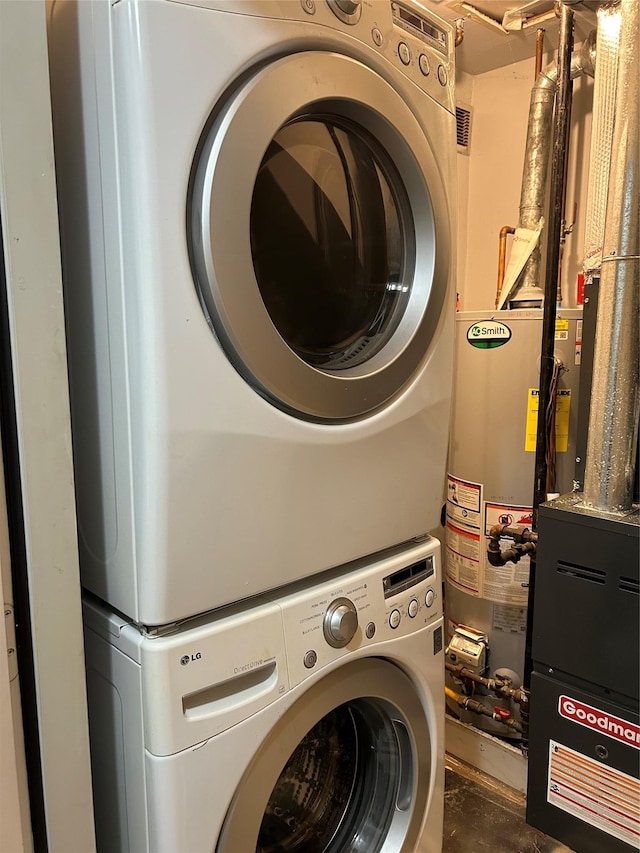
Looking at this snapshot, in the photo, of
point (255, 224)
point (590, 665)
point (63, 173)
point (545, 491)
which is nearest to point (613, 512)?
point (590, 665)

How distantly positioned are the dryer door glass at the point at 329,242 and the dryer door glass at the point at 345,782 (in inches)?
27.0

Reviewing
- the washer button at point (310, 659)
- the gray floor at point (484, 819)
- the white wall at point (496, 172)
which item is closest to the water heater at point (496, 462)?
the gray floor at point (484, 819)

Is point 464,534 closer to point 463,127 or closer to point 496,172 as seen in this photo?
point 496,172

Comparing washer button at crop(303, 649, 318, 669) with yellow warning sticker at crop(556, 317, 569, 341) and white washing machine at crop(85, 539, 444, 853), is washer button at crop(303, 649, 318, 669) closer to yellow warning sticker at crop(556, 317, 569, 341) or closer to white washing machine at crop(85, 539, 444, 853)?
white washing machine at crop(85, 539, 444, 853)

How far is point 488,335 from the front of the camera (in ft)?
A: 5.18

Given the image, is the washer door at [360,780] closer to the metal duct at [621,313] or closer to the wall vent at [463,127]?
the metal duct at [621,313]

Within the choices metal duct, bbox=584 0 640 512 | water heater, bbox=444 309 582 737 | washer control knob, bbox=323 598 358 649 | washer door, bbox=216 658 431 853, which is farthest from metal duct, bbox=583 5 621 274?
washer door, bbox=216 658 431 853

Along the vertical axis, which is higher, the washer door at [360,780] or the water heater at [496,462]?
the water heater at [496,462]

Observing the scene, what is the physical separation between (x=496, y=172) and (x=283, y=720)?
5.69 feet

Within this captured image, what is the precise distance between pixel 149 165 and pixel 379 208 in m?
0.45

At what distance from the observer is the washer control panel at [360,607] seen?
923 millimetres

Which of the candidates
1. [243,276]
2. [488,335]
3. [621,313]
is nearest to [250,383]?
[243,276]

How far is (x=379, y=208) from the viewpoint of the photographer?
1.03 metres

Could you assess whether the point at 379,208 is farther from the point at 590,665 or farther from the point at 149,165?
the point at 590,665
